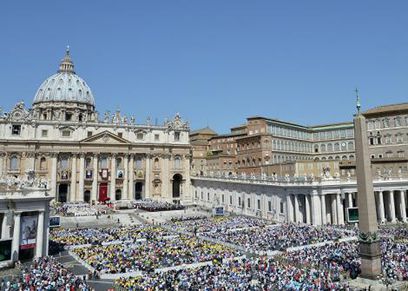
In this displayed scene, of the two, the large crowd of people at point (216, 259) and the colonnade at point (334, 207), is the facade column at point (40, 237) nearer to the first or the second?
the large crowd of people at point (216, 259)

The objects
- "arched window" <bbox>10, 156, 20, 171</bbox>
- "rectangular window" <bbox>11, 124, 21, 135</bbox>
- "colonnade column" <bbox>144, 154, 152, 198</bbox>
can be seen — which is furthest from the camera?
"colonnade column" <bbox>144, 154, 152, 198</bbox>

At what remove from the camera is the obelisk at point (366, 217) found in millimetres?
19688

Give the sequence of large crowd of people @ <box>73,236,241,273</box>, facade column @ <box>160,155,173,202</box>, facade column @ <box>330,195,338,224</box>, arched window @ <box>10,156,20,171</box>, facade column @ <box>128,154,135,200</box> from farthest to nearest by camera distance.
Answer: facade column @ <box>160,155,173,202</box> → facade column @ <box>128,154,135,200</box> → arched window @ <box>10,156,20,171</box> → facade column @ <box>330,195,338,224</box> → large crowd of people @ <box>73,236,241,273</box>

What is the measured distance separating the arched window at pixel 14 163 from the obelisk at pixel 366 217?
62.1 meters

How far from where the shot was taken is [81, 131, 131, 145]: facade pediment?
2815 inches

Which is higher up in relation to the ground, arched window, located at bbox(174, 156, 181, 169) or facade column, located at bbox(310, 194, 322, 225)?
arched window, located at bbox(174, 156, 181, 169)

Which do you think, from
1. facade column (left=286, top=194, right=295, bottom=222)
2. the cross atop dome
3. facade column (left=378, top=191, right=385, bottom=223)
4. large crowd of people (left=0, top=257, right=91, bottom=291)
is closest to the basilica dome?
the cross atop dome

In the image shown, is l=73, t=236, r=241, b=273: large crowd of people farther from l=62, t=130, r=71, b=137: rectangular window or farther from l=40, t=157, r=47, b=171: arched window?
l=62, t=130, r=71, b=137: rectangular window

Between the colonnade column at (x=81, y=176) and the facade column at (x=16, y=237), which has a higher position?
the colonnade column at (x=81, y=176)

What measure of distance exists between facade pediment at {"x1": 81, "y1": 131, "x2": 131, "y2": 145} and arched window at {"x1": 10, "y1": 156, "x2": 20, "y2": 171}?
→ 11.9 meters

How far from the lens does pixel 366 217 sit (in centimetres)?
2023

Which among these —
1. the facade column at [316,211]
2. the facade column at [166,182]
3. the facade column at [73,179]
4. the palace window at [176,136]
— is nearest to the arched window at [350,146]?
the palace window at [176,136]

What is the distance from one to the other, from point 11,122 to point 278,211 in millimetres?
49826

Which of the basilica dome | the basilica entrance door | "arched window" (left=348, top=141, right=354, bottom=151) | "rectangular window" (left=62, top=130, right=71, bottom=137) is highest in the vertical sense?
the basilica dome
